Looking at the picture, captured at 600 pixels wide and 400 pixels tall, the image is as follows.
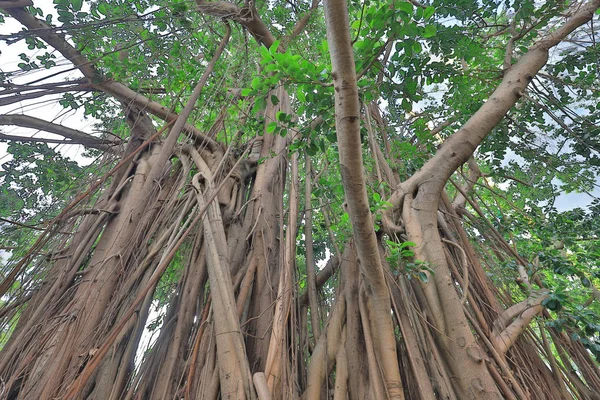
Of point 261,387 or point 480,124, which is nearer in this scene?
point 261,387

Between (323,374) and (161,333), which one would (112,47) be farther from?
(323,374)

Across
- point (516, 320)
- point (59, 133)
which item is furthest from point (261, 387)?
point (59, 133)

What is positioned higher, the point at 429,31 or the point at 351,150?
the point at 429,31

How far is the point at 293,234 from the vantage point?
76.3 inches

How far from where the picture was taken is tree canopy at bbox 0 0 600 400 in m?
1.26

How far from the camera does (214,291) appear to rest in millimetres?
1543

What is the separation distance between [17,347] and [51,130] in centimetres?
142

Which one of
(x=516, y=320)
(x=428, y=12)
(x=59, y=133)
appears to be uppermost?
(x=59, y=133)

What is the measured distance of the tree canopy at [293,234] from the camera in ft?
4.14

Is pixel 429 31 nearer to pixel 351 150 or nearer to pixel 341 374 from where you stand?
pixel 351 150

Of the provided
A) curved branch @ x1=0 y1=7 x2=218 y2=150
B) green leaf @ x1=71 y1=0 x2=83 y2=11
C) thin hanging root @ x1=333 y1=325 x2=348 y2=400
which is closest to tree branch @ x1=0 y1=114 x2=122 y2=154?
curved branch @ x1=0 y1=7 x2=218 y2=150

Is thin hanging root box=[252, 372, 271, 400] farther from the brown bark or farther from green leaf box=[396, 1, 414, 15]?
green leaf box=[396, 1, 414, 15]

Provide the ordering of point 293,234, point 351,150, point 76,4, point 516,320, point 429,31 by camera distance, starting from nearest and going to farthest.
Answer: point 351,150
point 429,31
point 516,320
point 76,4
point 293,234

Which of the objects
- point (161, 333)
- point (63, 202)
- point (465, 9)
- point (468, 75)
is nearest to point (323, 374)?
point (161, 333)
